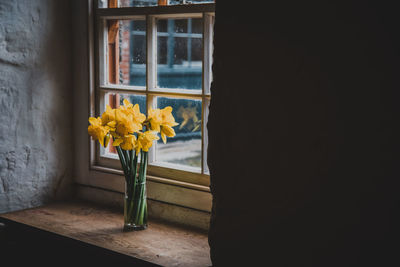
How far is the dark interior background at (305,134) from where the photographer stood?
116cm

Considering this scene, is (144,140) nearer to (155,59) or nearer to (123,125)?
(123,125)

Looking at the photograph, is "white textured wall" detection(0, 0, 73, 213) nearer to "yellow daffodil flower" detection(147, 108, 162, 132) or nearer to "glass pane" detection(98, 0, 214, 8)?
"glass pane" detection(98, 0, 214, 8)

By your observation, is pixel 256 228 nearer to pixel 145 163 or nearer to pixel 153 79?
pixel 145 163

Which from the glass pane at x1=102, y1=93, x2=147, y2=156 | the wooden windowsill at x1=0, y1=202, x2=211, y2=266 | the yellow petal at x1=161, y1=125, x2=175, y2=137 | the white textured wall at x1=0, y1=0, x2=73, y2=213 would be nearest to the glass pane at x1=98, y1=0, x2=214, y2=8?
the white textured wall at x1=0, y1=0, x2=73, y2=213

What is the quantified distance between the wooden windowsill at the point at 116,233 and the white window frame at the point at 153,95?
4.9 inches

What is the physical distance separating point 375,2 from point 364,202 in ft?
1.63

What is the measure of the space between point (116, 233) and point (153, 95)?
0.61 meters

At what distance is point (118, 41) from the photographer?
2.26m

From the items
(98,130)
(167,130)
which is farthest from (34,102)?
(167,130)

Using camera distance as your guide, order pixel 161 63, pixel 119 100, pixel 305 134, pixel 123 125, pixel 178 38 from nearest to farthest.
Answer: pixel 305 134 < pixel 123 125 < pixel 178 38 < pixel 161 63 < pixel 119 100

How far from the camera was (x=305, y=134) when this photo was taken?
128cm

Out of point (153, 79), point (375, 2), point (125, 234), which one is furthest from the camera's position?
point (153, 79)

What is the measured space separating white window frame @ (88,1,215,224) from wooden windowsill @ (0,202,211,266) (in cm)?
12

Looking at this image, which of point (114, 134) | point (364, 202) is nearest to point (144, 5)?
point (114, 134)
